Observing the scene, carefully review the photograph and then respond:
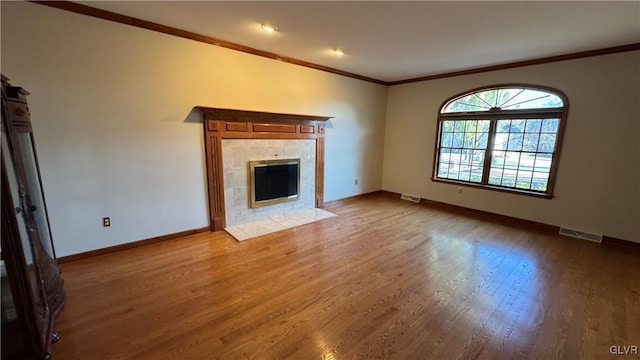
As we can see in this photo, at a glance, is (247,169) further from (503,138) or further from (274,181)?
(503,138)

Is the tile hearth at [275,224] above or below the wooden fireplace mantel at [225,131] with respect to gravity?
below

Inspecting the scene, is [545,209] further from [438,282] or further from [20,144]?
[20,144]

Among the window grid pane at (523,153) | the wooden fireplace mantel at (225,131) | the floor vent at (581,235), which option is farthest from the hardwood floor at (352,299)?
the window grid pane at (523,153)

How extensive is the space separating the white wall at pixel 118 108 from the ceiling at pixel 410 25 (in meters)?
0.32

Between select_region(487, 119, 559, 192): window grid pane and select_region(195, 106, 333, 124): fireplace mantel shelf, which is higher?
select_region(195, 106, 333, 124): fireplace mantel shelf

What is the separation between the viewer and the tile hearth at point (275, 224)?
3615 millimetres

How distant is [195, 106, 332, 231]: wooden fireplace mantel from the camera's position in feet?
11.4

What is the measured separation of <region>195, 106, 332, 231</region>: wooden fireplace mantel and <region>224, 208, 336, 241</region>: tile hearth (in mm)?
317

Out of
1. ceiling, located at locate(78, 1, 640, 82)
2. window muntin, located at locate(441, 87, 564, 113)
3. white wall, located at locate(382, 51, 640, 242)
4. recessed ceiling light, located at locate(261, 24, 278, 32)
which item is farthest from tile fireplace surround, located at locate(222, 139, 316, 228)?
white wall, located at locate(382, 51, 640, 242)

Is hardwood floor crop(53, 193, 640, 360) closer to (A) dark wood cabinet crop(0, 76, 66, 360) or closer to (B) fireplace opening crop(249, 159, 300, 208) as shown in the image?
(A) dark wood cabinet crop(0, 76, 66, 360)

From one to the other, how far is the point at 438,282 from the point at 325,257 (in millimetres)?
1204

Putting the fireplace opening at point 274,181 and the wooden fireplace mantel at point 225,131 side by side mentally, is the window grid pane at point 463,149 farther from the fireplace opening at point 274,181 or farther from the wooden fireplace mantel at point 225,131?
the fireplace opening at point 274,181

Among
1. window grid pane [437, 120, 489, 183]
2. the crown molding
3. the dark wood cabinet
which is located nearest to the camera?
the dark wood cabinet

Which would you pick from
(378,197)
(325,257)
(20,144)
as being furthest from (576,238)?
(20,144)
